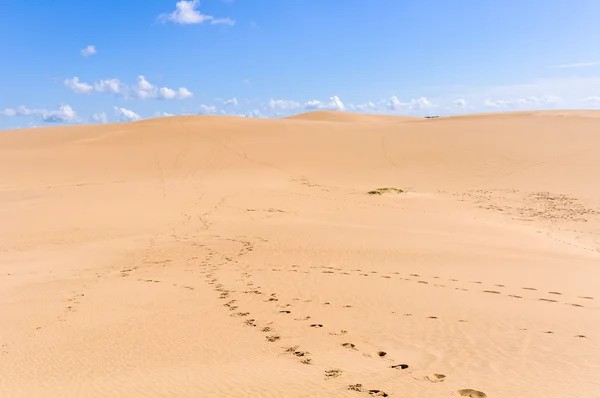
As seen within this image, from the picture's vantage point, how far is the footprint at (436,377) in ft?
16.2

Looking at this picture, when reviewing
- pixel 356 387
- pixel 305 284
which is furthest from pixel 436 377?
pixel 305 284

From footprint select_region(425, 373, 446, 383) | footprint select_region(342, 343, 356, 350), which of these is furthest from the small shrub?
footprint select_region(425, 373, 446, 383)

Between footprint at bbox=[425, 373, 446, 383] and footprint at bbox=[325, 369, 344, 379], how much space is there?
0.89 meters

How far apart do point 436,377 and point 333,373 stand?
1.06 metres

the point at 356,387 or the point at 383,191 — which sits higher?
the point at 383,191

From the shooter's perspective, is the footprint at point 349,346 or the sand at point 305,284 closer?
the sand at point 305,284

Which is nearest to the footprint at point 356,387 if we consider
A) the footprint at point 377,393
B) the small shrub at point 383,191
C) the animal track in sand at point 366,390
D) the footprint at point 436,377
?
the animal track in sand at point 366,390

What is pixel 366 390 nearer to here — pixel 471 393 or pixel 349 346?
pixel 471 393

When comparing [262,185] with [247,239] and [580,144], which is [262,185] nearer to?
[247,239]

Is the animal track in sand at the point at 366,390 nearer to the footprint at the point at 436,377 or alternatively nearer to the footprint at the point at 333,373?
the footprint at the point at 333,373

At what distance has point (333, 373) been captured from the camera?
16.8 feet

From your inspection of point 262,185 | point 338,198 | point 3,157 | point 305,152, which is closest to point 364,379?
point 338,198

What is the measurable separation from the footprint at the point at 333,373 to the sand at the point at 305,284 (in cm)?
2

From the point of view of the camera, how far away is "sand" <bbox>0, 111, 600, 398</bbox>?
5.18m
